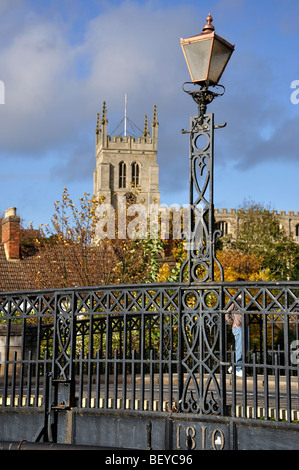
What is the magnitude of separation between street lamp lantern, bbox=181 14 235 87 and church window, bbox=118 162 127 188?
11624 cm

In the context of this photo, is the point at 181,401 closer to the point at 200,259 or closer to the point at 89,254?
the point at 200,259

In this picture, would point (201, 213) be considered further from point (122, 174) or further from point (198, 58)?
point (122, 174)

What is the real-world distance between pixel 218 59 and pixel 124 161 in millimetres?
117843

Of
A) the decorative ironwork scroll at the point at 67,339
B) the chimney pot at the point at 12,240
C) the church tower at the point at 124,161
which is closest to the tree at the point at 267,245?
the chimney pot at the point at 12,240

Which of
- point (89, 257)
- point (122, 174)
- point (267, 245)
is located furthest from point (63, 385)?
point (122, 174)

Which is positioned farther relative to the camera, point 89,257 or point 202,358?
point 89,257

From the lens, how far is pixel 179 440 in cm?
731

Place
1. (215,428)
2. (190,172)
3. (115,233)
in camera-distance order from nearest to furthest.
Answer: (215,428) → (190,172) → (115,233)

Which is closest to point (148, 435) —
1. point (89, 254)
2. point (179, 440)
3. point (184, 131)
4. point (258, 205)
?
point (179, 440)

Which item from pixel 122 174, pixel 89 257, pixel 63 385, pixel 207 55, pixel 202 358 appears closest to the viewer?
pixel 202 358

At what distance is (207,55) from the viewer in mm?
7672

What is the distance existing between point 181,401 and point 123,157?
119 meters

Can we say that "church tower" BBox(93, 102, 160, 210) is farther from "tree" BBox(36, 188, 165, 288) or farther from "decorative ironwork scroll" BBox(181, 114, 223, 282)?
"decorative ironwork scroll" BBox(181, 114, 223, 282)
